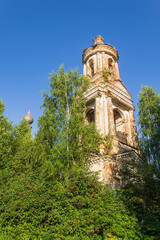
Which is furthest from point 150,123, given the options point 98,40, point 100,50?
point 98,40

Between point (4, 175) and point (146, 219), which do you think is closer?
point (146, 219)

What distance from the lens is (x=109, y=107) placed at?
1909 cm

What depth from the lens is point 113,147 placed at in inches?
659

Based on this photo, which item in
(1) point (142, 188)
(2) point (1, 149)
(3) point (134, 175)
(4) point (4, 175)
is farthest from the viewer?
(2) point (1, 149)

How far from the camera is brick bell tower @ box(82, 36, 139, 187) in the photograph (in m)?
15.4

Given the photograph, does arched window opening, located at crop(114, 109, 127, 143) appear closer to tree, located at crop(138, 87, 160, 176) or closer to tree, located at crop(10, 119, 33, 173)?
tree, located at crop(138, 87, 160, 176)

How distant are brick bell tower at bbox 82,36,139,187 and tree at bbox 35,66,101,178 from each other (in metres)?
2.05

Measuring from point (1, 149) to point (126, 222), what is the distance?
1116 centimetres

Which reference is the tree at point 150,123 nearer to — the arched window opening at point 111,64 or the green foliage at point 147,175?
the green foliage at point 147,175

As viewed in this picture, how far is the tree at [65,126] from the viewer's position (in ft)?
40.8

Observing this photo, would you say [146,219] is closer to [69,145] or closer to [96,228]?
[96,228]

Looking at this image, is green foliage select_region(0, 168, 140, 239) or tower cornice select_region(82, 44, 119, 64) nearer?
green foliage select_region(0, 168, 140, 239)

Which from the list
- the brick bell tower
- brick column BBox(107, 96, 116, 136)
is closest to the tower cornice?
the brick bell tower

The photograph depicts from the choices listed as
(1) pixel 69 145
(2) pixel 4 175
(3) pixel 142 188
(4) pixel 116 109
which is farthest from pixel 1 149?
(4) pixel 116 109
